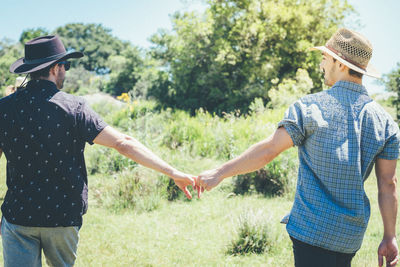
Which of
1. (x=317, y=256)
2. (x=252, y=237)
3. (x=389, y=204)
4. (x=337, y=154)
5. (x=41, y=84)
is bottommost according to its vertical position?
(x=252, y=237)

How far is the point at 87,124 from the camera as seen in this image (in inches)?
89.4

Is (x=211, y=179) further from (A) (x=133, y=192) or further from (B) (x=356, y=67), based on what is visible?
(A) (x=133, y=192)

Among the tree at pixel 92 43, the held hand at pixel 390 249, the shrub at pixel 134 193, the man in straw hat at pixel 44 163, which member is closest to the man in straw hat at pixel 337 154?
the held hand at pixel 390 249

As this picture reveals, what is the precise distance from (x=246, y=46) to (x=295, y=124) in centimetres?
1669

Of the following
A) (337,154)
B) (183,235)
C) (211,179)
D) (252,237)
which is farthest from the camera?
(183,235)

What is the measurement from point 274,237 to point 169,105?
52.1ft

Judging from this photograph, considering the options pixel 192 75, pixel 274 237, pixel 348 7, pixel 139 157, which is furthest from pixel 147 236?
pixel 348 7

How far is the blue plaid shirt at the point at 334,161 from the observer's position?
1973 mm

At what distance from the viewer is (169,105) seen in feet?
66.1

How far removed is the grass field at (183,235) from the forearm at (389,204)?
2.31 m

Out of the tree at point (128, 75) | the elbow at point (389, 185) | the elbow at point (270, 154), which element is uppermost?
the elbow at point (270, 154)

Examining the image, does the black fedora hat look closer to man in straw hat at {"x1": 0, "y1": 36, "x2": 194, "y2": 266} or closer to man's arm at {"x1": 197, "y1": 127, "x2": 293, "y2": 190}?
man in straw hat at {"x1": 0, "y1": 36, "x2": 194, "y2": 266}

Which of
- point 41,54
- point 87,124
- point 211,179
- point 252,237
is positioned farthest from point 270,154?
point 252,237

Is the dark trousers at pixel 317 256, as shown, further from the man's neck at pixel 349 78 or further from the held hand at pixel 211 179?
the man's neck at pixel 349 78
